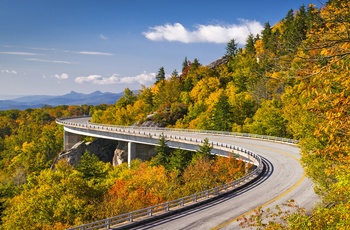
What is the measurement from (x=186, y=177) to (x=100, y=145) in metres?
56.5

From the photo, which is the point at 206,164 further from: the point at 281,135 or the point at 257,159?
the point at 281,135

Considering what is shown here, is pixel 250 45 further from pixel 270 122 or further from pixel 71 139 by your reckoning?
pixel 71 139

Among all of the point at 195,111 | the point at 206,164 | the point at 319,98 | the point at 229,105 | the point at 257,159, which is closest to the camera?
the point at 319,98

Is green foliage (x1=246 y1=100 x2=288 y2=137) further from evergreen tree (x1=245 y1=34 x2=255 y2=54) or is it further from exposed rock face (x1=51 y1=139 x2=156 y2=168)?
evergreen tree (x1=245 y1=34 x2=255 y2=54)

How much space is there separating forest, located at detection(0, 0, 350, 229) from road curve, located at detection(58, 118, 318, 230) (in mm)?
2717

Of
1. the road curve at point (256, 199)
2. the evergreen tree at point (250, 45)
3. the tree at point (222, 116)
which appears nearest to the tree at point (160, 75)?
the evergreen tree at point (250, 45)

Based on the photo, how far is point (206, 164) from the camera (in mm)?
41281

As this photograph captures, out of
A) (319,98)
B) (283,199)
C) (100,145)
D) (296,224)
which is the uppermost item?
(319,98)

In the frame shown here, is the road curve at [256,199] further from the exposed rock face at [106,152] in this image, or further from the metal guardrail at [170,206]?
the exposed rock face at [106,152]

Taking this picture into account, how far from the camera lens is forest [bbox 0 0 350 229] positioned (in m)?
6.66

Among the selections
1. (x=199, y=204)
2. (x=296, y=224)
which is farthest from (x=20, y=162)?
(x=296, y=224)

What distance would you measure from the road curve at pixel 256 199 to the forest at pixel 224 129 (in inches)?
107

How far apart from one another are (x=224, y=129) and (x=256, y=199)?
1977 inches

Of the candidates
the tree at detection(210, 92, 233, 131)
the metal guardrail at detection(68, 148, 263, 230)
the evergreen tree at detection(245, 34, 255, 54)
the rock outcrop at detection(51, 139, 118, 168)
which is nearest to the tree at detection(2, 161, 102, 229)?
the metal guardrail at detection(68, 148, 263, 230)
